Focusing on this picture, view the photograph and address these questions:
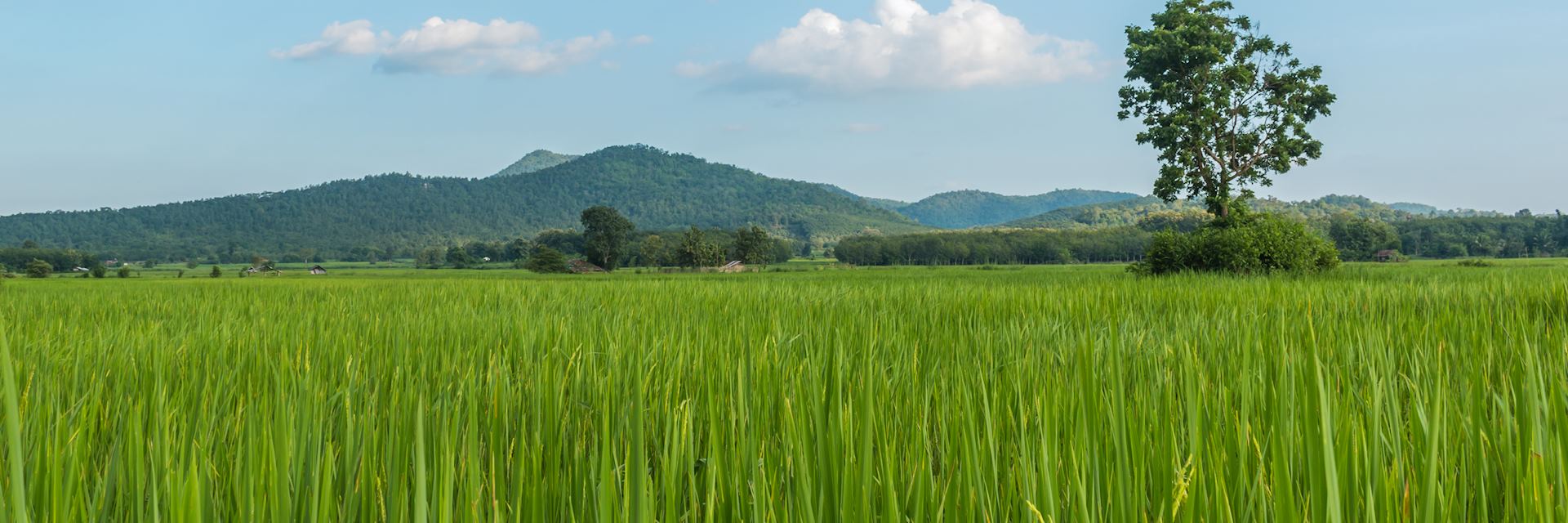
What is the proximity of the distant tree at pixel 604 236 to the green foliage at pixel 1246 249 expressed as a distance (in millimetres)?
68598

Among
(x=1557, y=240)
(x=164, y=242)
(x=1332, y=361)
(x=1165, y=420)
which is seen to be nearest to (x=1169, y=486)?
(x=1165, y=420)

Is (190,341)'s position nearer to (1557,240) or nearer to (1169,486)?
(1169,486)

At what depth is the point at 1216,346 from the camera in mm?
2770

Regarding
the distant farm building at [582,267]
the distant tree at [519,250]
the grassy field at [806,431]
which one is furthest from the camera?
the distant tree at [519,250]

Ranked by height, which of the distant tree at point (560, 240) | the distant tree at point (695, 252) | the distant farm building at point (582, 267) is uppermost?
the distant tree at point (560, 240)

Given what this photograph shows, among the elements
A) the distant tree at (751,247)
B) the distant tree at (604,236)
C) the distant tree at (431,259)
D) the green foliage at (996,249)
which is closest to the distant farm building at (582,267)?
the distant tree at (604,236)

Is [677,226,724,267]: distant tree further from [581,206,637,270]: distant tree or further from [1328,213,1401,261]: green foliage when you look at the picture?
[1328,213,1401,261]: green foliage

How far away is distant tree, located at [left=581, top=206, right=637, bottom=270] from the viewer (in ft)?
265

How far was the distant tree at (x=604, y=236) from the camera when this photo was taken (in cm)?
8081

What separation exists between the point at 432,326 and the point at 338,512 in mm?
3086

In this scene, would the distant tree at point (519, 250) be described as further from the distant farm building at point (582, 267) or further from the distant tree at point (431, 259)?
the distant farm building at point (582, 267)

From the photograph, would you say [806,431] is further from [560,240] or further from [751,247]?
[560,240]

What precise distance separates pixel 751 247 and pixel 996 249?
42.5 metres

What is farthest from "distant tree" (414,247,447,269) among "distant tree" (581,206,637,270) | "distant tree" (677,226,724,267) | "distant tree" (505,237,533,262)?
"distant tree" (677,226,724,267)
